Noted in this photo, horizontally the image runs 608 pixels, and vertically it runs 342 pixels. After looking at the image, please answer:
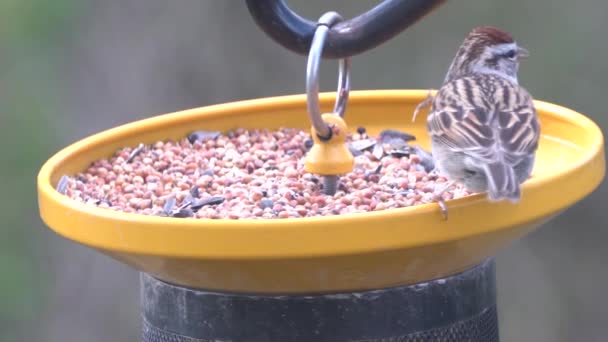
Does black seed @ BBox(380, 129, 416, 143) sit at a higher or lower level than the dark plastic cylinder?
higher

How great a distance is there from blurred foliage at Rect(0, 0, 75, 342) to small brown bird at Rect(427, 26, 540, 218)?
236 centimetres

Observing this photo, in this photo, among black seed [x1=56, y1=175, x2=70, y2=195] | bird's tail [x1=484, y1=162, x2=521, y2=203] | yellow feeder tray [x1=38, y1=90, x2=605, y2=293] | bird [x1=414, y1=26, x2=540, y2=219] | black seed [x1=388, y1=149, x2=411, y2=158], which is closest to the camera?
yellow feeder tray [x1=38, y1=90, x2=605, y2=293]

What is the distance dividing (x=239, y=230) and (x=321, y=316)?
337 millimetres

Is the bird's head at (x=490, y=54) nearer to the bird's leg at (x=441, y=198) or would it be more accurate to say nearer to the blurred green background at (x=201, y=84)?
the bird's leg at (x=441, y=198)

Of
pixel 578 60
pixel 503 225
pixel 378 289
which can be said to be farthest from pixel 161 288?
pixel 578 60

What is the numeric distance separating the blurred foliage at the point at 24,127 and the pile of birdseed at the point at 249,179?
5.49 ft

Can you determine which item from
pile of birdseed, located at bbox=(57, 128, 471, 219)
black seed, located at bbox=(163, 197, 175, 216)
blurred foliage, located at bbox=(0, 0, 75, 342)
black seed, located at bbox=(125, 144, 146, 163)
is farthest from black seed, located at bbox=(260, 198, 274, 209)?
blurred foliage, located at bbox=(0, 0, 75, 342)

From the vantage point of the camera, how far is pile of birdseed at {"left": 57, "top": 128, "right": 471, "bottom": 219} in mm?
3311

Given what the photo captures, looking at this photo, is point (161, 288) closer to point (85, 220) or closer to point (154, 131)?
point (85, 220)

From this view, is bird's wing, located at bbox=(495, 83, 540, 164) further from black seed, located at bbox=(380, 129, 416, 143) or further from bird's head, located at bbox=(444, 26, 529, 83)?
black seed, located at bbox=(380, 129, 416, 143)

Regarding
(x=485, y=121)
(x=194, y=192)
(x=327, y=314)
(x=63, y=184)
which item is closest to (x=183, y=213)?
(x=194, y=192)

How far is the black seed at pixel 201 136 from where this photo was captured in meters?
3.98

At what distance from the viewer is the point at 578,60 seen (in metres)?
5.73

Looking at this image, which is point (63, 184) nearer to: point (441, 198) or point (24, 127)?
point (441, 198)
